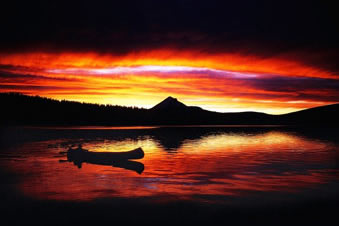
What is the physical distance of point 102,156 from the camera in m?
28.7

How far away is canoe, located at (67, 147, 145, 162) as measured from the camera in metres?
28.2

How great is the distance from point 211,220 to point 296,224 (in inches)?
117

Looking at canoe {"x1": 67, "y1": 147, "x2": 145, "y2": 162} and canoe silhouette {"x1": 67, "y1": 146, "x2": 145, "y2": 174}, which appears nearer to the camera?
canoe silhouette {"x1": 67, "y1": 146, "x2": 145, "y2": 174}

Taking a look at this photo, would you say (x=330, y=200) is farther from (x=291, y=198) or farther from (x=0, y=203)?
(x=0, y=203)

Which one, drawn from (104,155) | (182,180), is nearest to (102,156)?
(104,155)

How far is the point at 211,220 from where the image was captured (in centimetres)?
1335

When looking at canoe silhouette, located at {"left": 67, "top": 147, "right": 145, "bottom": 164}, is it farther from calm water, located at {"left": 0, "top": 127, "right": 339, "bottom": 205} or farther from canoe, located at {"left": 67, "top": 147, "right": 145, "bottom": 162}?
calm water, located at {"left": 0, "top": 127, "right": 339, "bottom": 205}

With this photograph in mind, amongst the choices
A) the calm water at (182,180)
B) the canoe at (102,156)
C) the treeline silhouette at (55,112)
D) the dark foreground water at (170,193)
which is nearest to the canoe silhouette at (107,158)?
the canoe at (102,156)

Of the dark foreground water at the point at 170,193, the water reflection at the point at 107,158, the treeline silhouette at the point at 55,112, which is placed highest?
the treeline silhouette at the point at 55,112

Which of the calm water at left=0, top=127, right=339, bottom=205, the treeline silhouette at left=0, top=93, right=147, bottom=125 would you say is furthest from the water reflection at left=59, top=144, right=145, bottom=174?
the treeline silhouette at left=0, top=93, right=147, bottom=125

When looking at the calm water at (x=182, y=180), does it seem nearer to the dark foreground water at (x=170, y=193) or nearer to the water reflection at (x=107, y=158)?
the dark foreground water at (x=170, y=193)

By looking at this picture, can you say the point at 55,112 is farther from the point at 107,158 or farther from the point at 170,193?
the point at 170,193

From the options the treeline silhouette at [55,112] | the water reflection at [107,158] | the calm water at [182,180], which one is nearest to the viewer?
the calm water at [182,180]

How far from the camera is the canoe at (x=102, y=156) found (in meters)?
28.2
